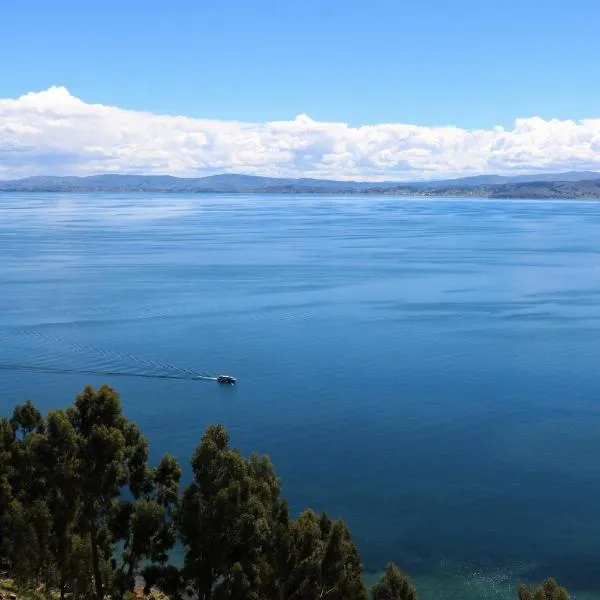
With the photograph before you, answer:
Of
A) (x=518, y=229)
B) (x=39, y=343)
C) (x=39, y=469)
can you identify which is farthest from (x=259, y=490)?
(x=518, y=229)

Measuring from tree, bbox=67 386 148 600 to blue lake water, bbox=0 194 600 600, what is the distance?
7.94 metres

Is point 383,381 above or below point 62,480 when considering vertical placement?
below

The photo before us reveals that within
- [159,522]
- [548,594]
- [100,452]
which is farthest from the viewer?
[159,522]

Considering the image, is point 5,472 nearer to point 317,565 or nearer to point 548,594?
point 317,565

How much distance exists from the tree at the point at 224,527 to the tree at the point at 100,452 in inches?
43.3

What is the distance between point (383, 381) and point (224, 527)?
19.5 metres

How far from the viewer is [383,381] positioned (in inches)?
1233

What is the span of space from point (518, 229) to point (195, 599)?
106 m

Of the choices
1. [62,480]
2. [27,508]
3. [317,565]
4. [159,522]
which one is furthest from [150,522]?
[317,565]

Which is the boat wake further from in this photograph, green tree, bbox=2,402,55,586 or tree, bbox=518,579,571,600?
tree, bbox=518,579,571,600

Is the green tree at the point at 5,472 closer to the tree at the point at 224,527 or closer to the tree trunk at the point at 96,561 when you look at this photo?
the tree trunk at the point at 96,561

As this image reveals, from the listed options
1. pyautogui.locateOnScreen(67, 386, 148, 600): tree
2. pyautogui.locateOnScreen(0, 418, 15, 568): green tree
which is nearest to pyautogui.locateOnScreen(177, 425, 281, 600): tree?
pyautogui.locateOnScreen(67, 386, 148, 600): tree

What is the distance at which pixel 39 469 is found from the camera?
1201 cm

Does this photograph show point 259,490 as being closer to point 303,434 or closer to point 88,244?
point 303,434
